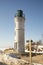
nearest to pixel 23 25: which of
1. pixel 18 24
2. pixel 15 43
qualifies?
pixel 18 24

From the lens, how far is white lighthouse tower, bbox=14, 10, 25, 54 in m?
25.6

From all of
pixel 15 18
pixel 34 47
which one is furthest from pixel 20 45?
pixel 34 47

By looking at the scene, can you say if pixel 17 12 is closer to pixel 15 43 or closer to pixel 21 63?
pixel 15 43

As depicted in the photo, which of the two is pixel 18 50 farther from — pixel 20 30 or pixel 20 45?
pixel 20 30

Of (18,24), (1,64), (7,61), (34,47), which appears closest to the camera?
(1,64)

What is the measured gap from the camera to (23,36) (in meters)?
26.1

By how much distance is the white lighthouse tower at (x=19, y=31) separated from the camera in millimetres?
25625

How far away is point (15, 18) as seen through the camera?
2612 centimetres

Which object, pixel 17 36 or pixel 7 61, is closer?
pixel 7 61

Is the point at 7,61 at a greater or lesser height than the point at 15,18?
lesser

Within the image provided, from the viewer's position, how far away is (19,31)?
84.2 feet

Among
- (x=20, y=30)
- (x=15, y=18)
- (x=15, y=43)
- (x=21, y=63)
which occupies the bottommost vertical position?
(x=21, y=63)

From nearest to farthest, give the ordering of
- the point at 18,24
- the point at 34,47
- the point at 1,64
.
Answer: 1. the point at 1,64
2. the point at 18,24
3. the point at 34,47

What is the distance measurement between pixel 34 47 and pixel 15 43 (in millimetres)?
8515
